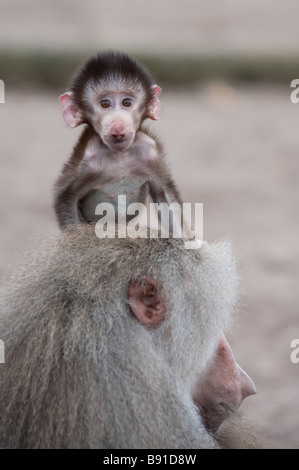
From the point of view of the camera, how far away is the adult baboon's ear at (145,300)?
2359 mm

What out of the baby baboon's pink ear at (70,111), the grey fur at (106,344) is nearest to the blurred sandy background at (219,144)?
the grey fur at (106,344)

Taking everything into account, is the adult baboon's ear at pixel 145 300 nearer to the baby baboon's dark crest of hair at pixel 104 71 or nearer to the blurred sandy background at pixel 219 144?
the baby baboon's dark crest of hair at pixel 104 71

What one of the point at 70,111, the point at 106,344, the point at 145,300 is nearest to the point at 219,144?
the point at 70,111

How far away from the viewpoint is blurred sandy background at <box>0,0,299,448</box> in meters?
4.76

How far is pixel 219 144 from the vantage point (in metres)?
8.14

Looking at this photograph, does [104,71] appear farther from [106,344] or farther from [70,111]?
[106,344]

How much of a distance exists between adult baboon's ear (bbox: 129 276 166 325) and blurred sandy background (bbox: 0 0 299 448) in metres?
1.49

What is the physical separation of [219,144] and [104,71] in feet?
17.2

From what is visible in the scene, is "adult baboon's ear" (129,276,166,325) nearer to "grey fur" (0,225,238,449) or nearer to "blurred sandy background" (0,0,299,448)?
"grey fur" (0,225,238,449)

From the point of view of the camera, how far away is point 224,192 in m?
6.96

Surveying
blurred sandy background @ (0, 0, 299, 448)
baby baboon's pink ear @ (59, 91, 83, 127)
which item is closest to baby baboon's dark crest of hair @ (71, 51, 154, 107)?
baby baboon's pink ear @ (59, 91, 83, 127)

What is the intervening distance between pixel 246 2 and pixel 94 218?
9.56 meters
